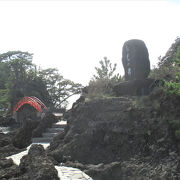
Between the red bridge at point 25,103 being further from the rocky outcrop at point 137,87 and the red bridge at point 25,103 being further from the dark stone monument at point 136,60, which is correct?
the rocky outcrop at point 137,87

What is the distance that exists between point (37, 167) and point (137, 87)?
6.82 metres

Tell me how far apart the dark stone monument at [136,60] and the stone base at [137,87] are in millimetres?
654

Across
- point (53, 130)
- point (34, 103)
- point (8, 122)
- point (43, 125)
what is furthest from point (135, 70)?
point (8, 122)

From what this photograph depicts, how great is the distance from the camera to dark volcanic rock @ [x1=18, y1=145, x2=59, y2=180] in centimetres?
612

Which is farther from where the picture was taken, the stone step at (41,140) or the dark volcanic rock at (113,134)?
the stone step at (41,140)

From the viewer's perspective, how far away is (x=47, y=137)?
48.9 ft

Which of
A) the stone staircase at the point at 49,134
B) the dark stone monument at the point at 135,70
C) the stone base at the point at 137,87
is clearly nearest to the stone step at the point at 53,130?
the stone staircase at the point at 49,134

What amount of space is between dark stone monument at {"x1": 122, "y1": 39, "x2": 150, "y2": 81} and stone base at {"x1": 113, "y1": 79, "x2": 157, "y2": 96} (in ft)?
2.15

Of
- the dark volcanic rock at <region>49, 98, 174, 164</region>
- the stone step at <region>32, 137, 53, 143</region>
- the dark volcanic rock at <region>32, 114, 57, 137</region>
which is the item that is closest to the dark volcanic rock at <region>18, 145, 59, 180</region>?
the dark volcanic rock at <region>49, 98, 174, 164</region>

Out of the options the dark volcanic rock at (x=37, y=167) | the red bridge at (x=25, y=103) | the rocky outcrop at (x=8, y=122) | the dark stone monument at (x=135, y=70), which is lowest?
the dark volcanic rock at (x=37, y=167)

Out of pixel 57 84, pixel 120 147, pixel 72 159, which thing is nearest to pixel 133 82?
pixel 120 147

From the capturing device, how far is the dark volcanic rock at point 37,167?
612cm

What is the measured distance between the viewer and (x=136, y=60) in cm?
1264

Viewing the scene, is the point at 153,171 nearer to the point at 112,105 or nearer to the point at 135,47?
the point at 112,105
